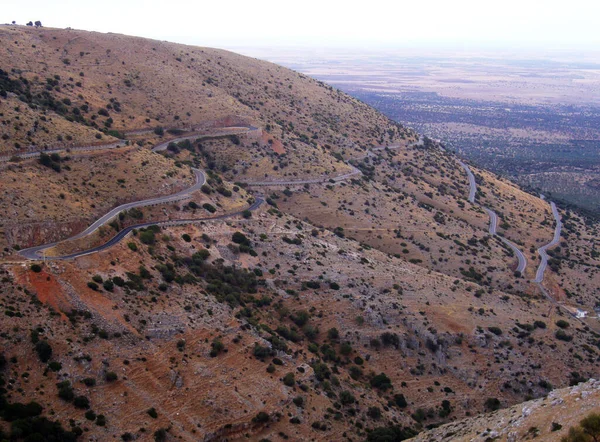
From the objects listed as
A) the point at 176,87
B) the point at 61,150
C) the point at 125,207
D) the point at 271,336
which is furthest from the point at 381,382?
the point at 176,87

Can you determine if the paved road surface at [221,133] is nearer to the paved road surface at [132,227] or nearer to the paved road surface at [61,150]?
the paved road surface at [61,150]

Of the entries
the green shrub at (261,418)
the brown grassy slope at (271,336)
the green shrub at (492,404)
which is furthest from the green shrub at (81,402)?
the green shrub at (492,404)

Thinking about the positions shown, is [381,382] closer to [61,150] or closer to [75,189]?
[75,189]

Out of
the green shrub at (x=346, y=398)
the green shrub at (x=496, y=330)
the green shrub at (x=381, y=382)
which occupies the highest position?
the green shrub at (x=496, y=330)

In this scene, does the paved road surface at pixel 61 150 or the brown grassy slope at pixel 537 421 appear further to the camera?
the paved road surface at pixel 61 150

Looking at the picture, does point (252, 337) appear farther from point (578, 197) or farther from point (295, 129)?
point (578, 197)

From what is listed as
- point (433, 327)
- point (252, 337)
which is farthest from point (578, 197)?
point (252, 337)
